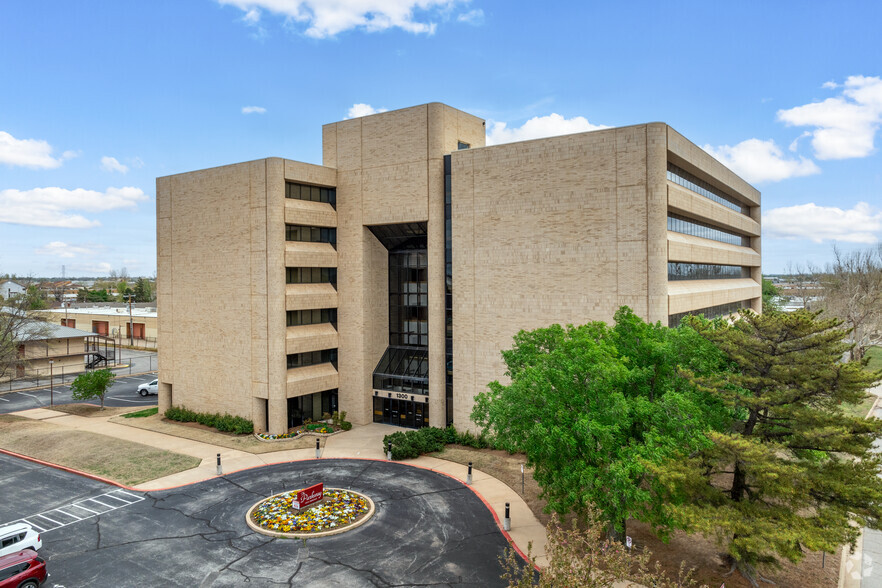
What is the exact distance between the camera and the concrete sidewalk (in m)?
23.2

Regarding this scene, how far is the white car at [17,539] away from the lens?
18.8 m

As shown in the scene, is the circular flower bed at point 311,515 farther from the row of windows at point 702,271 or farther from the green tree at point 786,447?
the row of windows at point 702,271

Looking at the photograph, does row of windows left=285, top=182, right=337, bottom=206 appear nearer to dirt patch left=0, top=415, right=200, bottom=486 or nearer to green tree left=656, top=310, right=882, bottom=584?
dirt patch left=0, top=415, right=200, bottom=486

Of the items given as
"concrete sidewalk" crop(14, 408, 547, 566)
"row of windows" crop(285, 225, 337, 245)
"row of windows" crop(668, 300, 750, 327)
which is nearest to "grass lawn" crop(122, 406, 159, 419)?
"concrete sidewalk" crop(14, 408, 547, 566)

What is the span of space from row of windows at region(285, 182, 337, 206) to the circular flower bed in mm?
20864

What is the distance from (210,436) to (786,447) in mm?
33768

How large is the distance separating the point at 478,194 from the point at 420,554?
844 inches

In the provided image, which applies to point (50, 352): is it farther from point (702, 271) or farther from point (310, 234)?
point (702, 271)

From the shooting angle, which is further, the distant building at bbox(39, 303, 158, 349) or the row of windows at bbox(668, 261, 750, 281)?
the distant building at bbox(39, 303, 158, 349)

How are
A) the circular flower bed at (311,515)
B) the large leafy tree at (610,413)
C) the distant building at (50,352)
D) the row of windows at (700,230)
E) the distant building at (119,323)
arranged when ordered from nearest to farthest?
the large leafy tree at (610,413) → the circular flower bed at (311,515) → the row of windows at (700,230) → the distant building at (50,352) → the distant building at (119,323)

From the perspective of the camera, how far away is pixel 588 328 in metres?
21.4

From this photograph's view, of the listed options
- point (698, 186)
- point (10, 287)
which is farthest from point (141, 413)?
point (10, 287)

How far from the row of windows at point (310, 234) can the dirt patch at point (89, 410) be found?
22.4m

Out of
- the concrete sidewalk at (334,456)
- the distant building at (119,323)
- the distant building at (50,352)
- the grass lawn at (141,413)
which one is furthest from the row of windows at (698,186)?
the distant building at (119,323)
